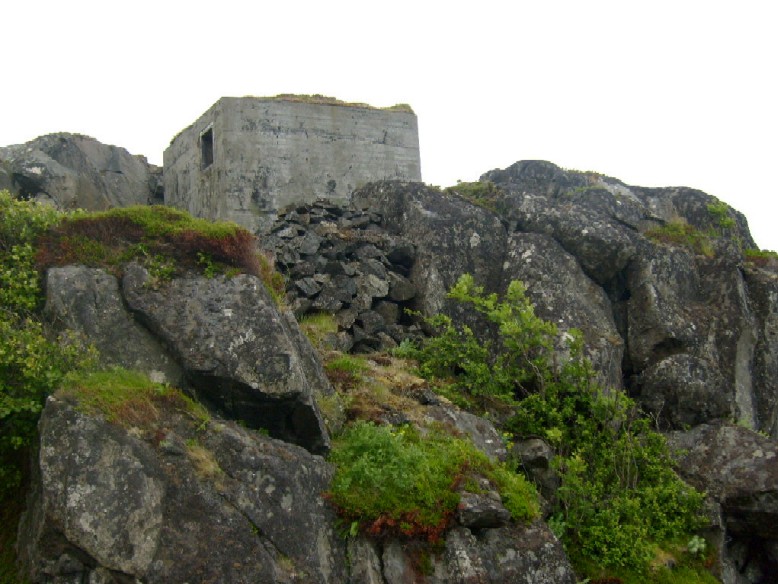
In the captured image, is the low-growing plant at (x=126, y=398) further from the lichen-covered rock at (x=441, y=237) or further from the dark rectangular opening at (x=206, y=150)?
the dark rectangular opening at (x=206, y=150)

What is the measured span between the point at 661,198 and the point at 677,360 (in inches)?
256

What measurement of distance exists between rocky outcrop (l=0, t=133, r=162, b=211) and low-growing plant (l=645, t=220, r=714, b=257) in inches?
677

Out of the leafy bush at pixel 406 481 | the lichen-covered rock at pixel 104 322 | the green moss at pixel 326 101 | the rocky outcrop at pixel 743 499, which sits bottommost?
the rocky outcrop at pixel 743 499

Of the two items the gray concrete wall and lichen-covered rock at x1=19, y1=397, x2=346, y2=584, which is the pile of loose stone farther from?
lichen-covered rock at x1=19, y1=397, x2=346, y2=584

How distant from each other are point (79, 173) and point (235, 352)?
1927 cm

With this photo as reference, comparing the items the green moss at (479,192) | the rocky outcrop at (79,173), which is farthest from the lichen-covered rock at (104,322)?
the rocky outcrop at (79,173)

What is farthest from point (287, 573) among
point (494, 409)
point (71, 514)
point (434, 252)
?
point (434, 252)

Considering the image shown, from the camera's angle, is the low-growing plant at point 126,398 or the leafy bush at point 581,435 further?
the leafy bush at point 581,435

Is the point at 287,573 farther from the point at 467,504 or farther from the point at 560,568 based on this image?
the point at 560,568

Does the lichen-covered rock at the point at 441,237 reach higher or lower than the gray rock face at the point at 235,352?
higher

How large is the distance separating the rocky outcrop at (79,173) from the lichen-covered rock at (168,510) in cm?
1744

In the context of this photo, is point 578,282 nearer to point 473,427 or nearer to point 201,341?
point 473,427

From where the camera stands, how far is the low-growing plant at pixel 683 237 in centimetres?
1602

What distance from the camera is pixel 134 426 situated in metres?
7.31
